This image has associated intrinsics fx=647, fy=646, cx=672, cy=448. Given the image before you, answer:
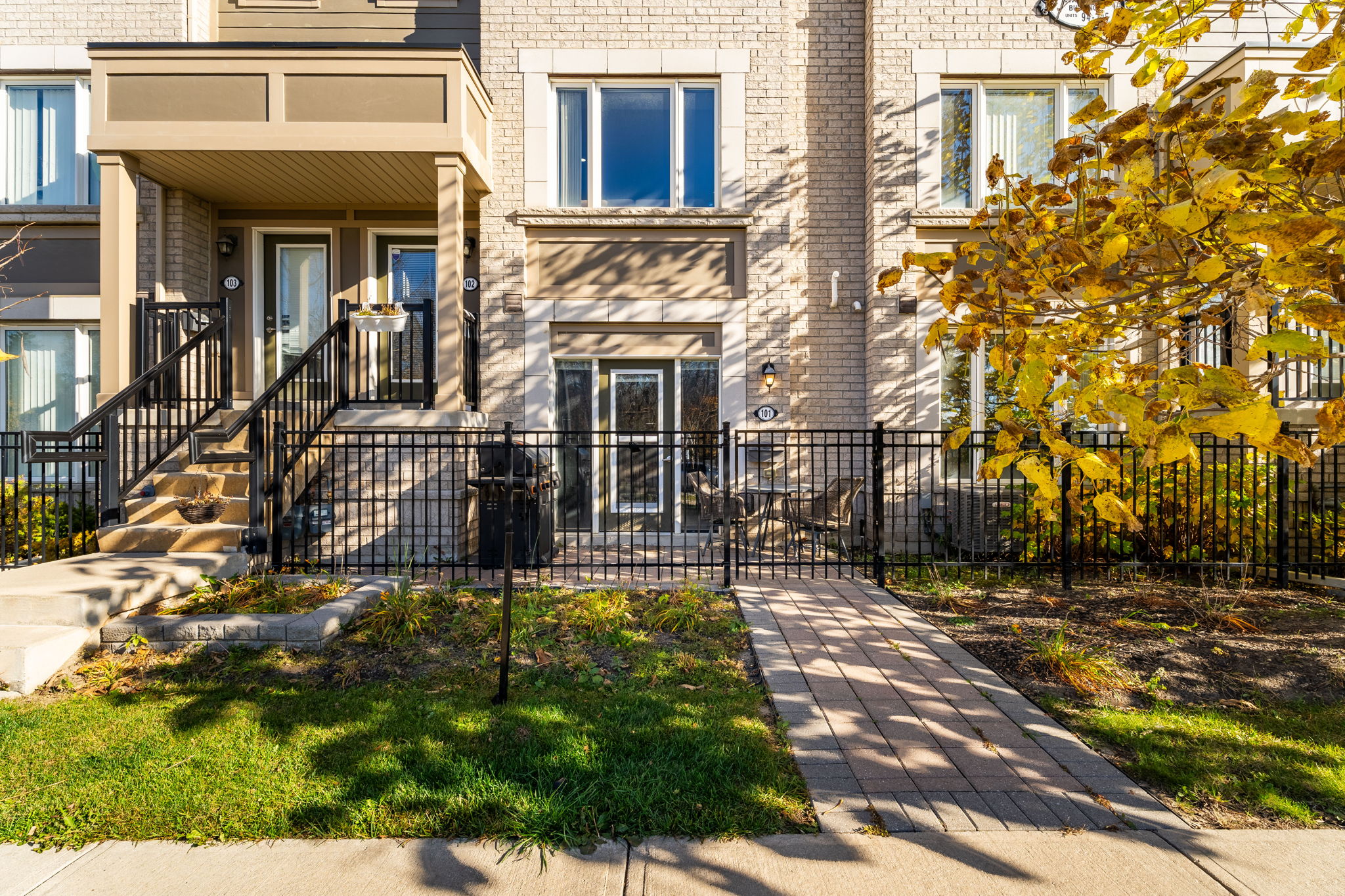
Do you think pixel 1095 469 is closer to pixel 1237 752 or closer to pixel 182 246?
pixel 1237 752

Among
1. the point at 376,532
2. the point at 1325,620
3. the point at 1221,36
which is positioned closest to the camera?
the point at 1325,620

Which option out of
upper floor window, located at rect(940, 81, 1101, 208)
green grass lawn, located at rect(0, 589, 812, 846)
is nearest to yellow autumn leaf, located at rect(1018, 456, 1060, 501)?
green grass lawn, located at rect(0, 589, 812, 846)

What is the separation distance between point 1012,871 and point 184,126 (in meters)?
9.98

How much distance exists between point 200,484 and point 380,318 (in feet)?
8.45

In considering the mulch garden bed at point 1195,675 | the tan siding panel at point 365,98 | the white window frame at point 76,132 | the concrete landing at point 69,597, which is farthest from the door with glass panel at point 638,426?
the white window frame at point 76,132

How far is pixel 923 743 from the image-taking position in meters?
3.33

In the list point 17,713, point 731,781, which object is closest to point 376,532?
point 17,713

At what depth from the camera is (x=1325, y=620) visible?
5.29 meters

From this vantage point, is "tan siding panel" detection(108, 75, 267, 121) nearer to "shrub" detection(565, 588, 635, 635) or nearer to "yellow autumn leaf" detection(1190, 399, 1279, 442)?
"shrub" detection(565, 588, 635, 635)

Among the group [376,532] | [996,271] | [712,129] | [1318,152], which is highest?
[712,129]

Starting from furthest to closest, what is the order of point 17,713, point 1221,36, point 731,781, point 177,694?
point 1221,36, point 177,694, point 17,713, point 731,781

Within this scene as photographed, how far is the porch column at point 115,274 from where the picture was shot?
742cm

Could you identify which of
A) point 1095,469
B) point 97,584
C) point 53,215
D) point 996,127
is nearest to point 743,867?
point 1095,469

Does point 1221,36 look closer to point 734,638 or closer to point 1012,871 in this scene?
point 734,638
